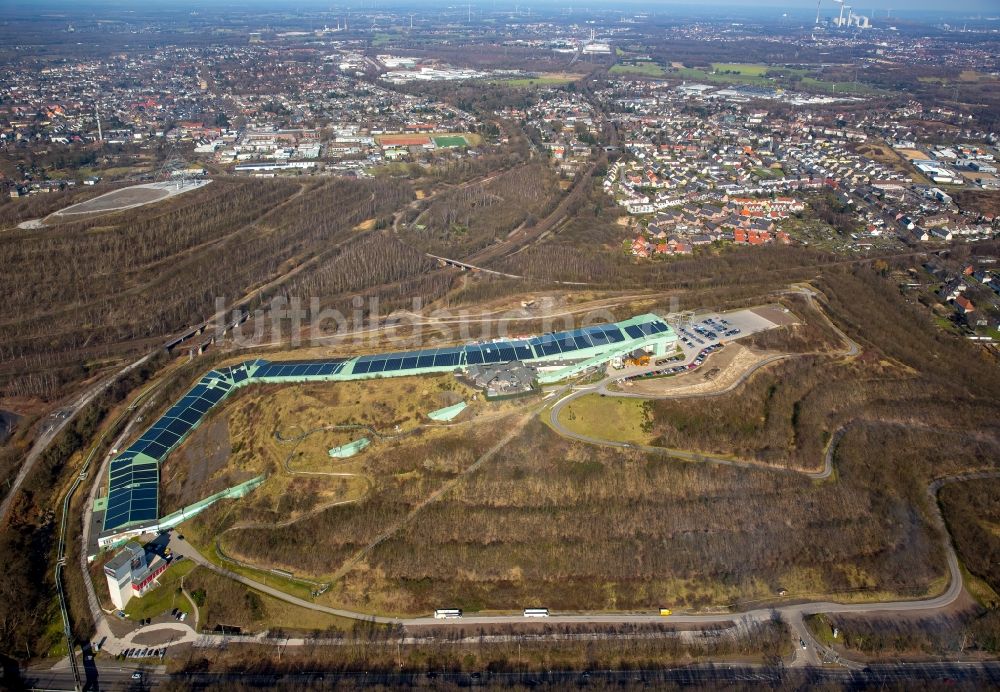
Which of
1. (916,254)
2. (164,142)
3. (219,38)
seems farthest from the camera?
(219,38)

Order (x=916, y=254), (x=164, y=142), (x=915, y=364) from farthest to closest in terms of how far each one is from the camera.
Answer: (x=164, y=142) < (x=916, y=254) < (x=915, y=364)

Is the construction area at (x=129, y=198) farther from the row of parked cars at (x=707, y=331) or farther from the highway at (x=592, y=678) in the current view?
the row of parked cars at (x=707, y=331)

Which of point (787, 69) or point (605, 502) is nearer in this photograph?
point (605, 502)

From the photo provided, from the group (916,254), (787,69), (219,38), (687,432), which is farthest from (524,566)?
(219,38)

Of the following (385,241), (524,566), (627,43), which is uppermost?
(627,43)

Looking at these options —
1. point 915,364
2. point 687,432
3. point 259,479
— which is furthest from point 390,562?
point 915,364

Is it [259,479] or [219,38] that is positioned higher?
[219,38]

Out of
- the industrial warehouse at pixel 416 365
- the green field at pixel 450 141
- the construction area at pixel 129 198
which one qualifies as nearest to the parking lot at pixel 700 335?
the industrial warehouse at pixel 416 365

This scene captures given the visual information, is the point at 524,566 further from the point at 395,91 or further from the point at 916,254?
the point at 395,91
